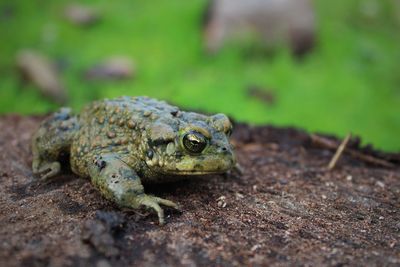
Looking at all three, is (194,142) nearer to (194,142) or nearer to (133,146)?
(194,142)

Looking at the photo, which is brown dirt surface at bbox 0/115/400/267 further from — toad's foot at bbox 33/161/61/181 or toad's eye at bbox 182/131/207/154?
toad's eye at bbox 182/131/207/154

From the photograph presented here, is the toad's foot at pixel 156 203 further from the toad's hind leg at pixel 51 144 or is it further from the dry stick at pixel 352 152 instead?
the dry stick at pixel 352 152

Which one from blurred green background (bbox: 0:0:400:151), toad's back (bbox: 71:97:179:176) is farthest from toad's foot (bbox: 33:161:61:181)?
blurred green background (bbox: 0:0:400:151)

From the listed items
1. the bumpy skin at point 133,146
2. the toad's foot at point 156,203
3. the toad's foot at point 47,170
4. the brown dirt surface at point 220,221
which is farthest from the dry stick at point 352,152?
the toad's foot at point 47,170

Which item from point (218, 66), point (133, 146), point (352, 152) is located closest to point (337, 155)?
point (352, 152)

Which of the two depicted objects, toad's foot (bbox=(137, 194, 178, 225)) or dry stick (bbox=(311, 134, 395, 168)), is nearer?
toad's foot (bbox=(137, 194, 178, 225))

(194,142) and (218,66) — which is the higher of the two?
(218,66)
